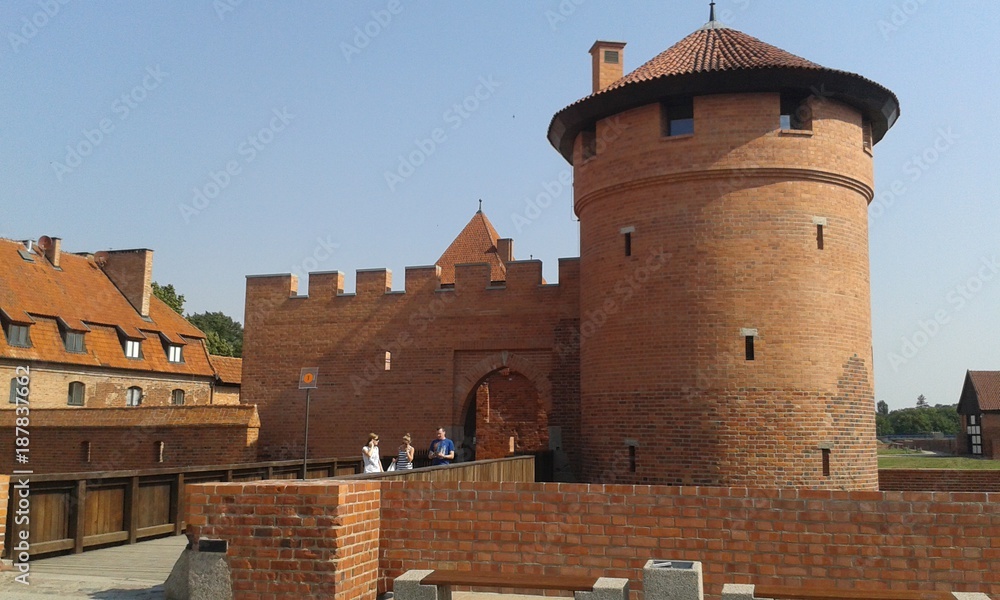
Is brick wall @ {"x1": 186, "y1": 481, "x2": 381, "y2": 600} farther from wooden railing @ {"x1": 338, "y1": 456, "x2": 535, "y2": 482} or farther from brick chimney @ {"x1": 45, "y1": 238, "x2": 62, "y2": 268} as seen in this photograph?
brick chimney @ {"x1": 45, "y1": 238, "x2": 62, "y2": 268}

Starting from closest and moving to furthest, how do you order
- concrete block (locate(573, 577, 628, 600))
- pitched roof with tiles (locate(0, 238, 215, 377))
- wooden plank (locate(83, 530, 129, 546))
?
concrete block (locate(573, 577, 628, 600)) < wooden plank (locate(83, 530, 129, 546)) < pitched roof with tiles (locate(0, 238, 215, 377))

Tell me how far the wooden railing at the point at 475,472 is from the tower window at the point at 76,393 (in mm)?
19385

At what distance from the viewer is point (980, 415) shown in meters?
54.2

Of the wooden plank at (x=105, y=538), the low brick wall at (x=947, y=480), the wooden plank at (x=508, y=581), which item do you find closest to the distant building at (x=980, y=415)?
the low brick wall at (x=947, y=480)

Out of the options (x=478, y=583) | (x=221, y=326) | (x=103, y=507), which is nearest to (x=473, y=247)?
(x=103, y=507)

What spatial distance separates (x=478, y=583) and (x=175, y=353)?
30.0 metres

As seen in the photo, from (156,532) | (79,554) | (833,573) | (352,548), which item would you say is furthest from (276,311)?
(833,573)

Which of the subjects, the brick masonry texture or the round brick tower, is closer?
the brick masonry texture

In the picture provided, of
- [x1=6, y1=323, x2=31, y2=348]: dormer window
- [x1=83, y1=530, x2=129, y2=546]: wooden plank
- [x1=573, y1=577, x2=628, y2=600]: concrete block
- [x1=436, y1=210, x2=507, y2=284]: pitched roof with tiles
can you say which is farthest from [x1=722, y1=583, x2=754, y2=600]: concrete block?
[x1=6, y1=323, x2=31, y2=348]: dormer window

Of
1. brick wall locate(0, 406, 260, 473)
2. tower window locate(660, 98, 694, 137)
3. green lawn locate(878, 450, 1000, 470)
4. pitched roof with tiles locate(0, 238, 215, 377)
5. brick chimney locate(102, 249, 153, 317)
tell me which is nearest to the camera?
tower window locate(660, 98, 694, 137)

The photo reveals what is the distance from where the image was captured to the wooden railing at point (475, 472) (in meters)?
9.59

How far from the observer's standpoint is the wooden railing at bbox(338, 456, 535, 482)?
9.59 meters

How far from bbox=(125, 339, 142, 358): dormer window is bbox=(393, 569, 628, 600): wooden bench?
91.5 feet

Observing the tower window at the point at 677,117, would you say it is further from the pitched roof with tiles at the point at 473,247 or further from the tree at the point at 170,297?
the tree at the point at 170,297
